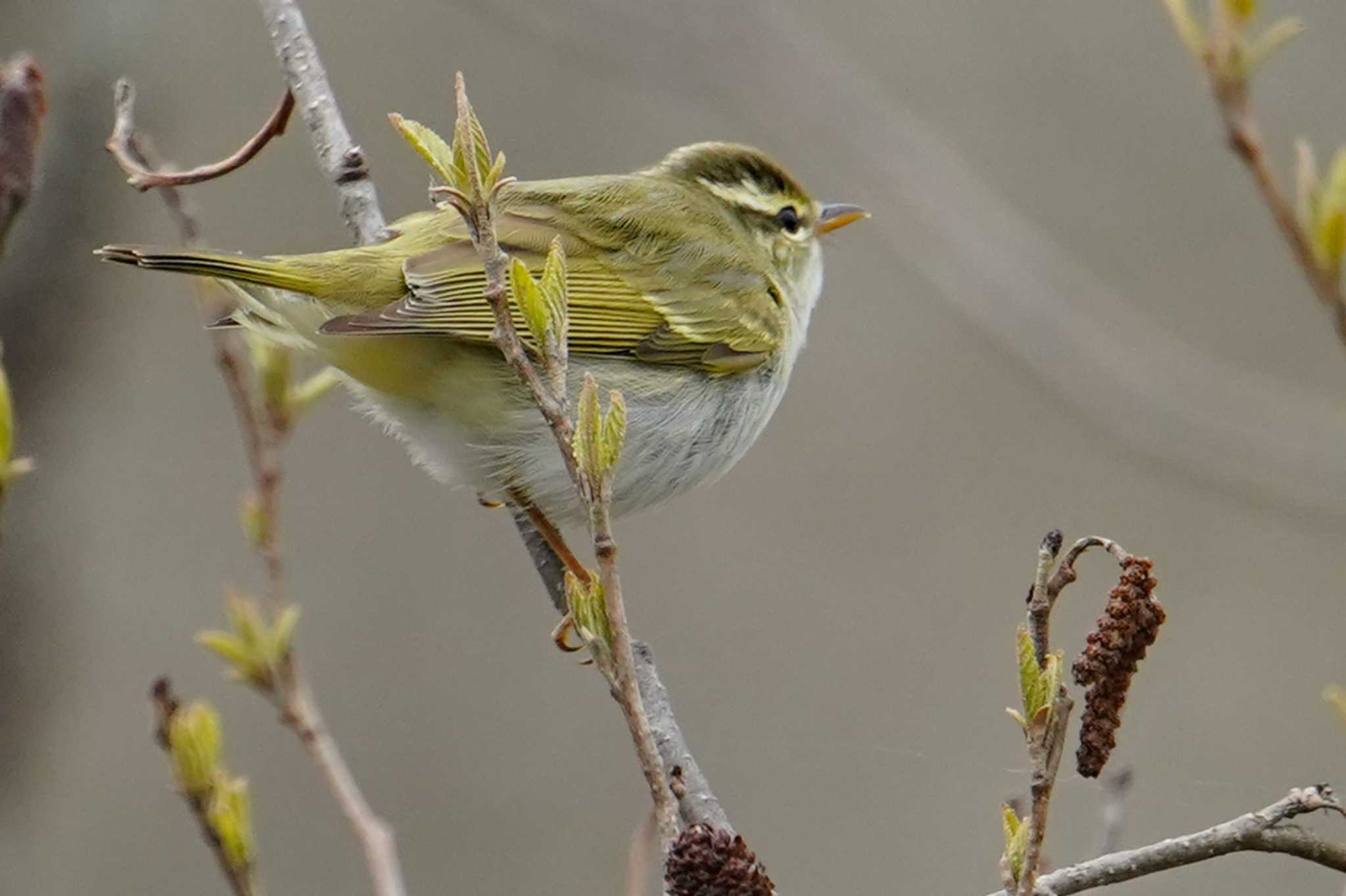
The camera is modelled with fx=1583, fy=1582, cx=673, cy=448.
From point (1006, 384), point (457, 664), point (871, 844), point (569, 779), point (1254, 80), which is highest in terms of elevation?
point (1254, 80)

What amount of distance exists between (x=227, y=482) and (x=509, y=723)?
1705mm

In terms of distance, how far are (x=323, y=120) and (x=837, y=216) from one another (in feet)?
5.73

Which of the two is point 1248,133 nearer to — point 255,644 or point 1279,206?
point 1279,206

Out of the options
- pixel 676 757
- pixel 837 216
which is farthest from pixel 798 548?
pixel 676 757

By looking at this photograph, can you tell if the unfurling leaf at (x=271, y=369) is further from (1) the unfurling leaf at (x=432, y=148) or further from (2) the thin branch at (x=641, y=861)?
(1) the unfurling leaf at (x=432, y=148)

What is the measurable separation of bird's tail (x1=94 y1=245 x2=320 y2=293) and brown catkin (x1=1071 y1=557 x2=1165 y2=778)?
1.60 meters

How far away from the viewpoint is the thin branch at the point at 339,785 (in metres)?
2.26

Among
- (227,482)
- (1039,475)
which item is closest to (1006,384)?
(1039,475)

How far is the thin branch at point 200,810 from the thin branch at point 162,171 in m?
0.72

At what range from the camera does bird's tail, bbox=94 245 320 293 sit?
2.48 m

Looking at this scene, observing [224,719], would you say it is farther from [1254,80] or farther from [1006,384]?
[1254,80]

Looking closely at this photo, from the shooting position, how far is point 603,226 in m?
3.68

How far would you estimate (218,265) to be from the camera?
109 inches

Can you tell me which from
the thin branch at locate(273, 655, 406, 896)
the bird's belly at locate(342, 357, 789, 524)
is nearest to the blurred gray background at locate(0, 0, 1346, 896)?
the bird's belly at locate(342, 357, 789, 524)
